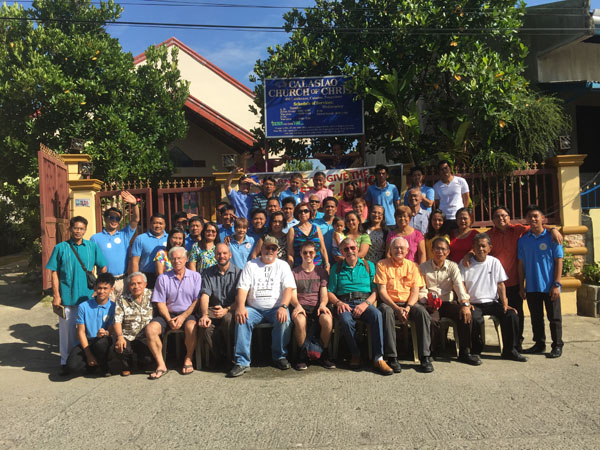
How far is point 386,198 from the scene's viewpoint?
22.4 feet

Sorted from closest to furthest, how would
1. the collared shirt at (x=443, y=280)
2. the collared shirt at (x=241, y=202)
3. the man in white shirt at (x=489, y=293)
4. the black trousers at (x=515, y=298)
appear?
the man in white shirt at (x=489, y=293)
the collared shirt at (x=443, y=280)
the black trousers at (x=515, y=298)
the collared shirt at (x=241, y=202)

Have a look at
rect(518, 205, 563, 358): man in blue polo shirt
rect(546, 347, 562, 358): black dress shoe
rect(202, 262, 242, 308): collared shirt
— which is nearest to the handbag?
rect(202, 262, 242, 308): collared shirt

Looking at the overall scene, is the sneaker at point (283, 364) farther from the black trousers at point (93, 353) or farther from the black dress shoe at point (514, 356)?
the black dress shoe at point (514, 356)

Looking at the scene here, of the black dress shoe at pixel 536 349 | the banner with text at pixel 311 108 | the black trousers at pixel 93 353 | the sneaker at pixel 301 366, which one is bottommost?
the black dress shoe at pixel 536 349

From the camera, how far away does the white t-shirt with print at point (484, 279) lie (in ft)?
16.8

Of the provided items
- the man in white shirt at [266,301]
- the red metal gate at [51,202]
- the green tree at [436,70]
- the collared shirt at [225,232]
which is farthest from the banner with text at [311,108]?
the man in white shirt at [266,301]

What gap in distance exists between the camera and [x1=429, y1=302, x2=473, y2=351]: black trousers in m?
4.91

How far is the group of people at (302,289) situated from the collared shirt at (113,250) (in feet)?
0.04

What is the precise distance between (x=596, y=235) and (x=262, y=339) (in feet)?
19.7

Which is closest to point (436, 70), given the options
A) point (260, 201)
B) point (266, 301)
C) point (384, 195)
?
point (384, 195)

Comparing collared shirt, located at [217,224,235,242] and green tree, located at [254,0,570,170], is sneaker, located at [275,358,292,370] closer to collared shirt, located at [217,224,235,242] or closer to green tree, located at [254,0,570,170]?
collared shirt, located at [217,224,235,242]

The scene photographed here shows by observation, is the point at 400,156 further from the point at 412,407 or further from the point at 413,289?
the point at 412,407

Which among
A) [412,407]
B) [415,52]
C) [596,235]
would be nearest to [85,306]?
[412,407]

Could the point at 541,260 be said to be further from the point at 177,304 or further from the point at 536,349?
the point at 177,304
